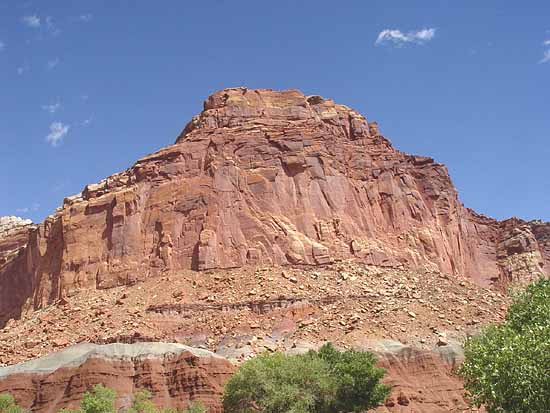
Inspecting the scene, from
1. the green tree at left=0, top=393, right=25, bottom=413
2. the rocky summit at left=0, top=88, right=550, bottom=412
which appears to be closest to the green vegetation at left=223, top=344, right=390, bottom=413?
the rocky summit at left=0, top=88, right=550, bottom=412

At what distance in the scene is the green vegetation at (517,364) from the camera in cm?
2959

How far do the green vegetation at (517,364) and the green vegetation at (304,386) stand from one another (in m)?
19.2

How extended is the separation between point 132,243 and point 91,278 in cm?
568

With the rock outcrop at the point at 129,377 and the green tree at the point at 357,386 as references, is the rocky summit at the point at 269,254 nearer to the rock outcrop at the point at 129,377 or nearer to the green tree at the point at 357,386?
the rock outcrop at the point at 129,377

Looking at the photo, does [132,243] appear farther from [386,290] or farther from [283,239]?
[386,290]

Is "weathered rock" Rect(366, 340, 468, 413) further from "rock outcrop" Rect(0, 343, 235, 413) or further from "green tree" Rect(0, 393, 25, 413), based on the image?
"green tree" Rect(0, 393, 25, 413)

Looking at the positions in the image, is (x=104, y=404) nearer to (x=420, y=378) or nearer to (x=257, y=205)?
(x=420, y=378)

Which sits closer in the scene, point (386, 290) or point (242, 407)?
point (242, 407)

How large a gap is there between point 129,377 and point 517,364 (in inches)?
1555

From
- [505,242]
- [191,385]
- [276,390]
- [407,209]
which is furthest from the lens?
[505,242]

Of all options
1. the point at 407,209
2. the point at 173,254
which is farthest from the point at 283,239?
the point at 407,209

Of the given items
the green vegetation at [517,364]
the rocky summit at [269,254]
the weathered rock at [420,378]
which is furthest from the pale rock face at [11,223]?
the green vegetation at [517,364]

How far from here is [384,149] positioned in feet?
341

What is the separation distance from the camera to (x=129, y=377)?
6381 cm
